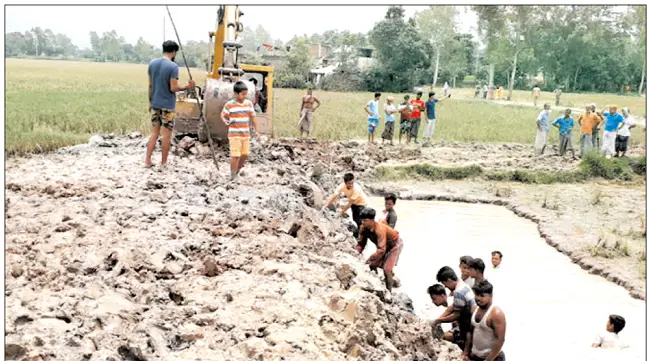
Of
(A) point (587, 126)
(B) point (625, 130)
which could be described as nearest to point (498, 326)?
(A) point (587, 126)

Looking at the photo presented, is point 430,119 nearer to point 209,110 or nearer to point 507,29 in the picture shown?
point 507,29

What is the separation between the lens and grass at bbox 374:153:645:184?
43.0 ft

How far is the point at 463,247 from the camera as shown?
9.04m

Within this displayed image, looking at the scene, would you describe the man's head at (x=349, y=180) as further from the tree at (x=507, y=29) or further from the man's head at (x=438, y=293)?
the tree at (x=507, y=29)

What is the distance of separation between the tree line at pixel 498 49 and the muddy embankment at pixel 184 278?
2.05m

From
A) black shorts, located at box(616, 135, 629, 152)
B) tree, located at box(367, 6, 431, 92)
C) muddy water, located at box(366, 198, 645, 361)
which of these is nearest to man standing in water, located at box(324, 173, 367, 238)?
muddy water, located at box(366, 198, 645, 361)

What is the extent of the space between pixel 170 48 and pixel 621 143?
387 inches

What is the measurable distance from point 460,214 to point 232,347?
24.8 feet

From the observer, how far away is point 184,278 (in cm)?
469

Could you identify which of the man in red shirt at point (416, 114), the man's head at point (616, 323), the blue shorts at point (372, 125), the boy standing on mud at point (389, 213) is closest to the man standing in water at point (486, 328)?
the man's head at point (616, 323)

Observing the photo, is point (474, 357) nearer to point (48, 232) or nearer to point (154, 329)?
point (154, 329)

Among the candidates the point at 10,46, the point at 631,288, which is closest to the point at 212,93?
the point at 10,46

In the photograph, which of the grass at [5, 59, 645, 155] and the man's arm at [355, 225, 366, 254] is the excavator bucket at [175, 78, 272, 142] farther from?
the man's arm at [355, 225, 366, 254]

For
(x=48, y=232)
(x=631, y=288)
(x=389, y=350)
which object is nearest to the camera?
(x=389, y=350)
